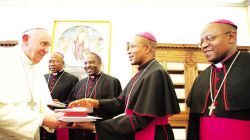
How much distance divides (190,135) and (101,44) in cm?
441

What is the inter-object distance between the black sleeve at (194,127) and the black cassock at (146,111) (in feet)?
0.62

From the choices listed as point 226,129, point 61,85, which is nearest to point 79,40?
point 61,85

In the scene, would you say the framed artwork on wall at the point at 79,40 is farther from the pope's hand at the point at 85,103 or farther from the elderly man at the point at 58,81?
the pope's hand at the point at 85,103

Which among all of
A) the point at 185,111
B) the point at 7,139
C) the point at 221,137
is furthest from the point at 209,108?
the point at 185,111

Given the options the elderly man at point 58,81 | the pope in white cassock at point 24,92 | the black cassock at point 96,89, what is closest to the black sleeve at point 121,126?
the pope in white cassock at point 24,92

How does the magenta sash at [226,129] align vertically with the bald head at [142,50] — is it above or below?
below

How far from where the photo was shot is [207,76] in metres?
2.75

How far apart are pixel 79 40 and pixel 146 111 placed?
4.56m

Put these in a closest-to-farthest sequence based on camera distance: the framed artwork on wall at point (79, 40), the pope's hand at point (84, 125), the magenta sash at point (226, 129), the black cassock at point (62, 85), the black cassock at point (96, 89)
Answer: the magenta sash at point (226, 129) → the pope's hand at point (84, 125) → the black cassock at point (96, 89) → the black cassock at point (62, 85) → the framed artwork on wall at point (79, 40)

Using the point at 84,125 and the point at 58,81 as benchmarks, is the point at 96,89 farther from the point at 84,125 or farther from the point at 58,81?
the point at 84,125

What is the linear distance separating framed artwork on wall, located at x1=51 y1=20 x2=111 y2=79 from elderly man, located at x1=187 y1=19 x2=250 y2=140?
159 inches

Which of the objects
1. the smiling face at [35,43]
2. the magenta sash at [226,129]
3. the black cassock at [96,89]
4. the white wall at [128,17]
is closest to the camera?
Result: the magenta sash at [226,129]

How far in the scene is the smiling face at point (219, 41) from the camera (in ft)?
8.32

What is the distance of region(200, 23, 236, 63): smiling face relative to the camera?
254cm
